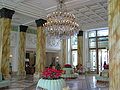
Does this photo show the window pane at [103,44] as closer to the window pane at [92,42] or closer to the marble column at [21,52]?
the window pane at [92,42]

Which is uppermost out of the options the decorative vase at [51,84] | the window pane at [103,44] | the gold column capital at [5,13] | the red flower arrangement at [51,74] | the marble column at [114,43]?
the gold column capital at [5,13]

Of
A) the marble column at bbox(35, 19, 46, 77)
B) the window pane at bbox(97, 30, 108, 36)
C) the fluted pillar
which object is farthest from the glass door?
the marble column at bbox(35, 19, 46, 77)

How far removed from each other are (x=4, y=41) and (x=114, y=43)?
361 inches

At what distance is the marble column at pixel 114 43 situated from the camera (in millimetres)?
2033

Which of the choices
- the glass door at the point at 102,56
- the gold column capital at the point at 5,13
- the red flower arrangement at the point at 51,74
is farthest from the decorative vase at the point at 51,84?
the glass door at the point at 102,56

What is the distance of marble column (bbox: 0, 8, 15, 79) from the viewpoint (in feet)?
33.2

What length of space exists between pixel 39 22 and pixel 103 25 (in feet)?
22.3

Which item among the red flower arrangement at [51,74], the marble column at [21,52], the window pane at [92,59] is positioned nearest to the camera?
the red flower arrangement at [51,74]

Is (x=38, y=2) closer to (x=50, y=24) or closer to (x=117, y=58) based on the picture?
(x=50, y=24)

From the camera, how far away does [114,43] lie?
2113 mm

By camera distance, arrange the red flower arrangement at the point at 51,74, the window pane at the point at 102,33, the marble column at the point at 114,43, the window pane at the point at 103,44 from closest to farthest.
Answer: the marble column at the point at 114,43, the red flower arrangement at the point at 51,74, the window pane at the point at 103,44, the window pane at the point at 102,33

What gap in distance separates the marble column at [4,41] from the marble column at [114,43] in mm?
9009

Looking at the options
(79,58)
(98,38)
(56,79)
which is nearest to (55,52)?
(79,58)

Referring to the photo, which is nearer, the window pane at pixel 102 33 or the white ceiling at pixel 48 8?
Answer: the white ceiling at pixel 48 8
